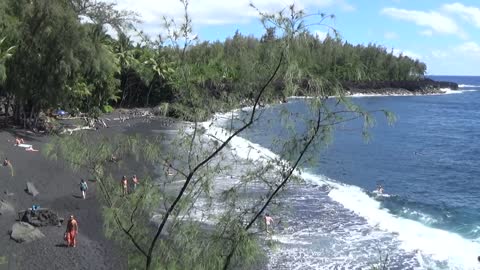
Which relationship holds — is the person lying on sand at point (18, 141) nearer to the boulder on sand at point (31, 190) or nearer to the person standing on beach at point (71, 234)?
the boulder on sand at point (31, 190)

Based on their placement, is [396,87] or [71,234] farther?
[396,87]

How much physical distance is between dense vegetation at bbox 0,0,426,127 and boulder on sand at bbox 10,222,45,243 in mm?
7539

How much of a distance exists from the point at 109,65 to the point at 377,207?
26.4m

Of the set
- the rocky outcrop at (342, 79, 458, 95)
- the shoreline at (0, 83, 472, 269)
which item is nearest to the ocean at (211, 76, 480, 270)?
the shoreline at (0, 83, 472, 269)

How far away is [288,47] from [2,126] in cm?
3944

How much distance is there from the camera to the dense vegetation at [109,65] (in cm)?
774

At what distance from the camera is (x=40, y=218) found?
22.3m

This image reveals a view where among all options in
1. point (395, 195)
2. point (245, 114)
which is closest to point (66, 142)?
point (245, 114)

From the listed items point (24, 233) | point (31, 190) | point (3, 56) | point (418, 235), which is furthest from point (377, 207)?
point (3, 56)

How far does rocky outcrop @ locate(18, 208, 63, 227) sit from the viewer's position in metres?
22.0

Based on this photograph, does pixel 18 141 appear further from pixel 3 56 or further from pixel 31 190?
pixel 31 190

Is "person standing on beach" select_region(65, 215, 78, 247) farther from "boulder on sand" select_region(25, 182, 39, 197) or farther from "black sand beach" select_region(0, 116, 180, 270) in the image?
"boulder on sand" select_region(25, 182, 39, 197)

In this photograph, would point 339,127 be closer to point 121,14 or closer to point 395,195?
point 395,195

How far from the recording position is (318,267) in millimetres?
20219
